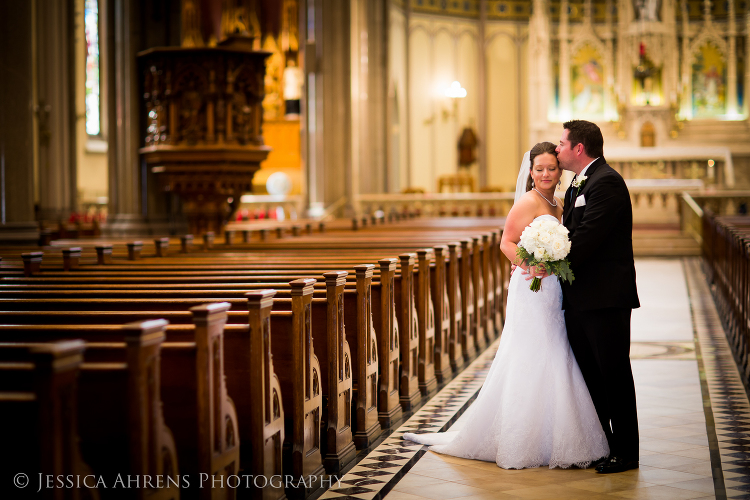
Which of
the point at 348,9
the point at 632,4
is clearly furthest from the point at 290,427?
the point at 632,4

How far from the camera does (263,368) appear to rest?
10.6ft

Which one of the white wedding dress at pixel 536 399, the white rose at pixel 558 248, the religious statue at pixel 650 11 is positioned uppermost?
the religious statue at pixel 650 11

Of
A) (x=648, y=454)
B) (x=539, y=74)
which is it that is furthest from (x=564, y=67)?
(x=648, y=454)

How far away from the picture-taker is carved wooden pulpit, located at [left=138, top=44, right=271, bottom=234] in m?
8.50

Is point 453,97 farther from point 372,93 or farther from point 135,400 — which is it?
point 135,400

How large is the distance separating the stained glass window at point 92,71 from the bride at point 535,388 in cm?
1657

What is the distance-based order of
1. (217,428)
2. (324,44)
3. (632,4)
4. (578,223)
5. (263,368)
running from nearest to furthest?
(217,428), (263,368), (578,223), (324,44), (632,4)

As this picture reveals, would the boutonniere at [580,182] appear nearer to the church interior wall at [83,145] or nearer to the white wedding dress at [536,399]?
the white wedding dress at [536,399]

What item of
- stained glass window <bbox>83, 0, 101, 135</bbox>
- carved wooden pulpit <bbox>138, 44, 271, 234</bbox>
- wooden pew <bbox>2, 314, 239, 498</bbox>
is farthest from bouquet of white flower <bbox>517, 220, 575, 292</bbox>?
stained glass window <bbox>83, 0, 101, 135</bbox>

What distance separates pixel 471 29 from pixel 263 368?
2077 centimetres

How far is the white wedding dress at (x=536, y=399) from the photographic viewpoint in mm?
3797

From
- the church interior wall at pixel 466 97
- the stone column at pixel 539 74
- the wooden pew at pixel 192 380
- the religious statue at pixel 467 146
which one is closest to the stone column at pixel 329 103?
the church interior wall at pixel 466 97

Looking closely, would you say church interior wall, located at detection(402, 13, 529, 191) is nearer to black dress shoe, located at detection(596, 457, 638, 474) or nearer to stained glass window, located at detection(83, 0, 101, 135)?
stained glass window, located at detection(83, 0, 101, 135)

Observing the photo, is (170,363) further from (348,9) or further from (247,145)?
(348,9)
